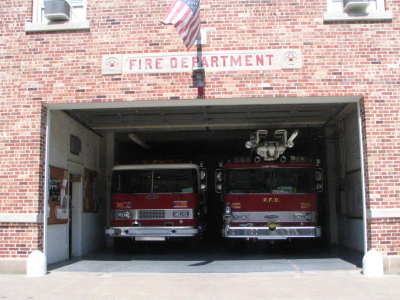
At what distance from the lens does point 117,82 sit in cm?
1020

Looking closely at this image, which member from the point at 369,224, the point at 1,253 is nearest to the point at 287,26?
the point at 369,224

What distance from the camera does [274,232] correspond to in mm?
12492

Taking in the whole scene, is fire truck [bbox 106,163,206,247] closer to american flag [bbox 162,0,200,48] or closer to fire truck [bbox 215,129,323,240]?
fire truck [bbox 215,129,323,240]

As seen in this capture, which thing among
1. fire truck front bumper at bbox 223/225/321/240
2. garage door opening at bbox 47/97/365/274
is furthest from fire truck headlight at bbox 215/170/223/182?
fire truck front bumper at bbox 223/225/321/240

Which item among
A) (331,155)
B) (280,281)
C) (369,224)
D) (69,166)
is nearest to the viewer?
(280,281)

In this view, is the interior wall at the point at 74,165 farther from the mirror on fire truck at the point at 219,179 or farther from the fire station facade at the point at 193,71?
the mirror on fire truck at the point at 219,179

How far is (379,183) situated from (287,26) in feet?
11.9

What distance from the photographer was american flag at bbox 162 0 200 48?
9258 mm

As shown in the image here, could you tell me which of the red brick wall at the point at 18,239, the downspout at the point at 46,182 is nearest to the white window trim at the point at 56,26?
the downspout at the point at 46,182

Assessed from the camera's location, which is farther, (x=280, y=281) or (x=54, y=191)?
(x=54, y=191)

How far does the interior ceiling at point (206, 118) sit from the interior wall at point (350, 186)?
1.82 ft

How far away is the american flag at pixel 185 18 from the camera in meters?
9.26

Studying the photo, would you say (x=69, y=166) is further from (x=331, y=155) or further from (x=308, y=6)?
(x=331, y=155)

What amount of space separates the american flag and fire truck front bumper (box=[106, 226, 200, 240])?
5.33 meters
